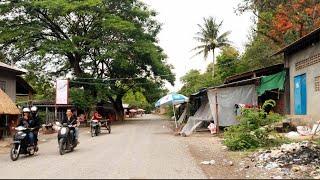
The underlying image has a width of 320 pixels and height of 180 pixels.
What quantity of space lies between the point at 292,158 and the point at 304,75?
1094cm

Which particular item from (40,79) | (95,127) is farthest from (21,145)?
(40,79)

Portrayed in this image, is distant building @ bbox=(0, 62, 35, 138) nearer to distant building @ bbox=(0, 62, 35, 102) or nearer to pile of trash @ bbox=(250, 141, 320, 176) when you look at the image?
distant building @ bbox=(0, 62, 35, 102)

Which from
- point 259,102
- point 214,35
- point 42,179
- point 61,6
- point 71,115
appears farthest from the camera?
point 214,35

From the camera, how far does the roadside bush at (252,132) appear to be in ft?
53.2

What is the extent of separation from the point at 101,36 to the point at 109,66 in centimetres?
493

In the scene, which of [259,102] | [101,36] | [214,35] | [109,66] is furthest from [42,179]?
[214,35]

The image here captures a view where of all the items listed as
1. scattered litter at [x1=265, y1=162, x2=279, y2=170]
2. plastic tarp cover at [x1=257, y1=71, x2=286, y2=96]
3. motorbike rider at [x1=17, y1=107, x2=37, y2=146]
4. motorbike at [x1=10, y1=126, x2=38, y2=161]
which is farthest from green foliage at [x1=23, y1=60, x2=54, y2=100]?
scattered litter at [x1=265, y1=162, x2=279, y2=170]

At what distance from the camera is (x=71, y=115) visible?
56.1 ft

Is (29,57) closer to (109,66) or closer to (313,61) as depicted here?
(109,66)

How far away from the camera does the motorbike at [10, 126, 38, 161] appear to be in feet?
49.0

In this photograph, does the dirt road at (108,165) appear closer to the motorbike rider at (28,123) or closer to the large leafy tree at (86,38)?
the motorbike rider at (28,123)

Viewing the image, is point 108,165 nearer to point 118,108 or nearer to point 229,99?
point 229,99

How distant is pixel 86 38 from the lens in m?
44.0

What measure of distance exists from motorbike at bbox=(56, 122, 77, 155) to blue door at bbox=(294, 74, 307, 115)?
38.2ft
